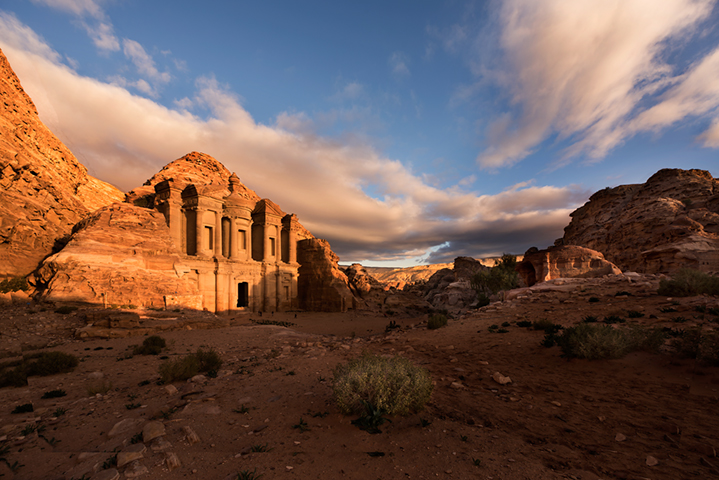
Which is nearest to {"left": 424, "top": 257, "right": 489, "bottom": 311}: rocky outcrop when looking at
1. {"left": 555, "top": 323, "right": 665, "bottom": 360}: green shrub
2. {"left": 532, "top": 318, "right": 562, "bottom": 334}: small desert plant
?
{"left": 532, "top": 318, "right": 562, "bottom": 334}: small desert plant

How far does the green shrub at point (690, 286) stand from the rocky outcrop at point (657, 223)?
1685 cm

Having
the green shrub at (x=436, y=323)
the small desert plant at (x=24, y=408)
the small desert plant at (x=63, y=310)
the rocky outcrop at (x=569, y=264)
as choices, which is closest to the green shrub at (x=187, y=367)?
the small desert plant at (x=24, y=408)

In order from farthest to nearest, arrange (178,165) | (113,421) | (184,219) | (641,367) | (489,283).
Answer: (178,165)
(489,283)
(184,219)
(641,367)
(113,421)

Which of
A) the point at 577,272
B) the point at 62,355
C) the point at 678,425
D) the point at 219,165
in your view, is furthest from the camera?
the point at 219,165

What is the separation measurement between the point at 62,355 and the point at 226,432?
344 inches

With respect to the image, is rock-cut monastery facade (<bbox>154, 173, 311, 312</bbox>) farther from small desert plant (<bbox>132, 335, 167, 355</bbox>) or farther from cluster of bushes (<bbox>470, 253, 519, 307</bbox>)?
cluster of bushes (<bbox>470, 253, 519, 307</bbox>)

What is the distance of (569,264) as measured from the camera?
28562 mm

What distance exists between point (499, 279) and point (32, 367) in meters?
38.6

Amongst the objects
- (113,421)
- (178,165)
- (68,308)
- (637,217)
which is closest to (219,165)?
(178,165)

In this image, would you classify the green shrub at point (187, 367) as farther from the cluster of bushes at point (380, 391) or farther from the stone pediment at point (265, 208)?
the stone pediment at point (265, 208)

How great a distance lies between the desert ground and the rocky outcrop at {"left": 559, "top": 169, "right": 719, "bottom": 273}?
25729 mm

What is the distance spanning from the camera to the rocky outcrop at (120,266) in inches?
740

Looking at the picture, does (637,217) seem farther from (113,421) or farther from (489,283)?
(113,421)

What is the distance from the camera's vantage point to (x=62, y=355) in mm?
9125
